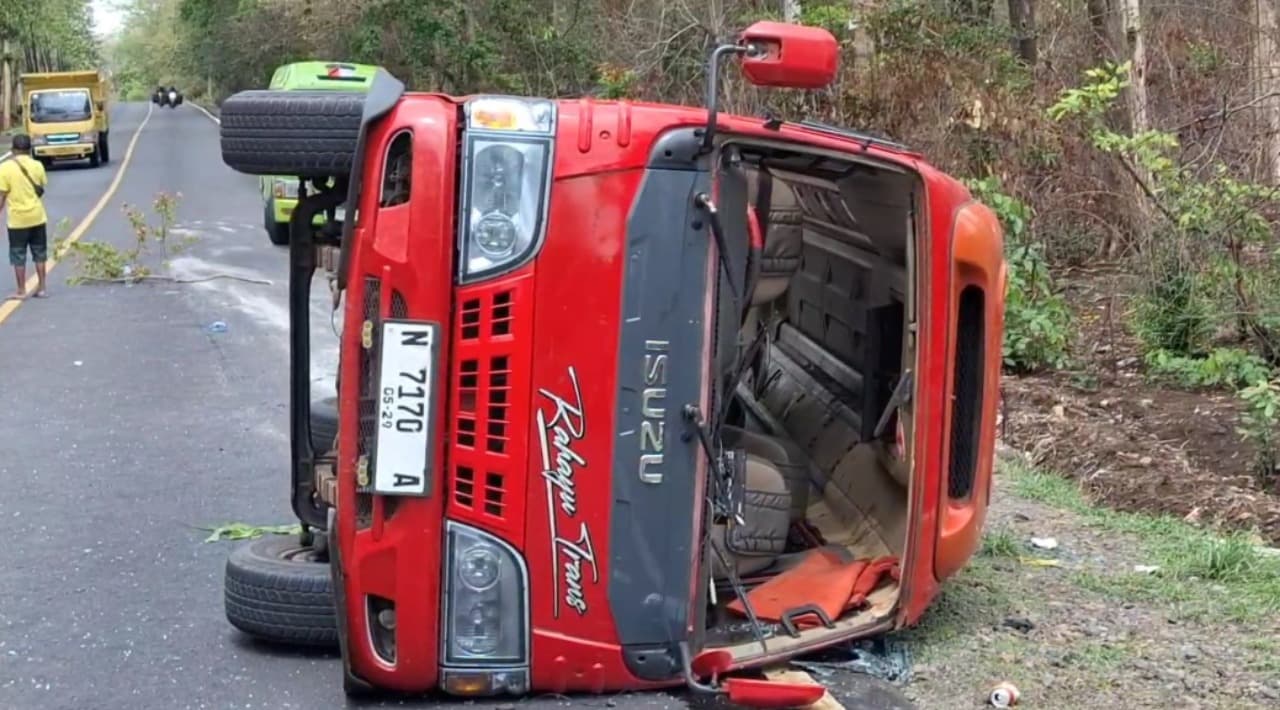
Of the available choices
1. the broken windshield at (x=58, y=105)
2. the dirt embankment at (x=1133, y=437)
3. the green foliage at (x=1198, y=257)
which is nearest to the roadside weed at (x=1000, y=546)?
the dirt embankment at (x=1133, y=437)

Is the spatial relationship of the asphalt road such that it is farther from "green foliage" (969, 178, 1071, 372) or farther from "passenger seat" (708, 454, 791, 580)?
"green foliage" (969, 178, 1071, 372)

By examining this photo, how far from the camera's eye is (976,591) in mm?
5875

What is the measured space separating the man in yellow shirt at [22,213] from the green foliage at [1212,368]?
435 inches

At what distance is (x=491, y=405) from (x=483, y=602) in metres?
0.62

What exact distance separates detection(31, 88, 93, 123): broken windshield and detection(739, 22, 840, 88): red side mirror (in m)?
35.7

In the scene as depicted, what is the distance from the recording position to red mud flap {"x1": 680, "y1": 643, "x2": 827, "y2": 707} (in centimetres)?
462

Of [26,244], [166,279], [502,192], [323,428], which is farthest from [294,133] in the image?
[166,279]

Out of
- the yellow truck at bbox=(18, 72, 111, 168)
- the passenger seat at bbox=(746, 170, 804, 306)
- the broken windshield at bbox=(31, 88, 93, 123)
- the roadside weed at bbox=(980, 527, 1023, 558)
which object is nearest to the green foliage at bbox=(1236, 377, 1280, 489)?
the roadside weed at bbox=(980, 527, 1023, 558)

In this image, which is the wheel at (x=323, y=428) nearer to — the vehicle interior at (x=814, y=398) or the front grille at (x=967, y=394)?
the vehicle interior at (x=814, y=398)

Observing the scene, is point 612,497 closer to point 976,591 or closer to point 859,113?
point 976,591

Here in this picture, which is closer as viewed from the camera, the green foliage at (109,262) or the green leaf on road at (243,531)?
the green leaf on road at (243,531)

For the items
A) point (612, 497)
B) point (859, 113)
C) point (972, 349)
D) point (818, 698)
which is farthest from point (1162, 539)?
point (859, 113)

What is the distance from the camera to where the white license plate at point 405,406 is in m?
4.57

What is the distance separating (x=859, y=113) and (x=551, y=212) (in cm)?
1005
